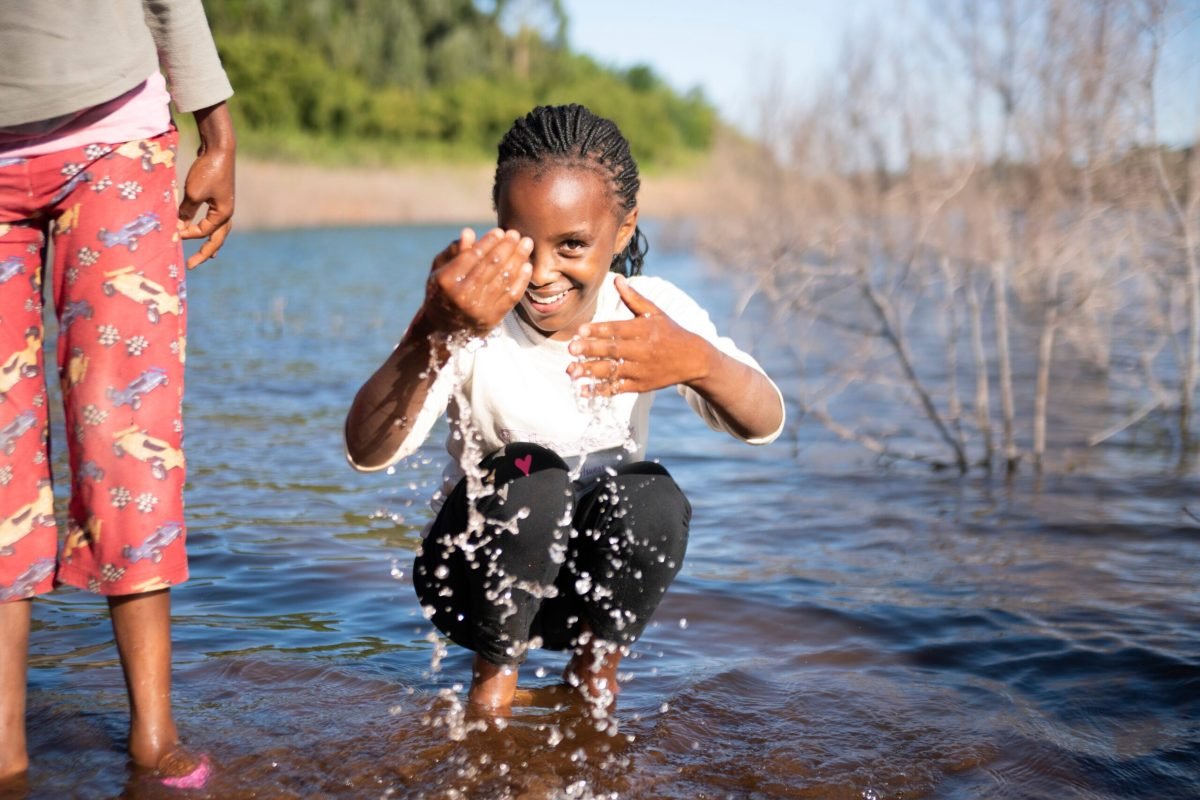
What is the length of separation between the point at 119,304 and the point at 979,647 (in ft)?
7.85

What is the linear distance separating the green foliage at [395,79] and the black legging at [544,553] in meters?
32.8

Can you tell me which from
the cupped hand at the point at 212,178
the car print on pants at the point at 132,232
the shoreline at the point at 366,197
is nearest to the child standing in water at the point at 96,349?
the car print on pants at the point at 132,232

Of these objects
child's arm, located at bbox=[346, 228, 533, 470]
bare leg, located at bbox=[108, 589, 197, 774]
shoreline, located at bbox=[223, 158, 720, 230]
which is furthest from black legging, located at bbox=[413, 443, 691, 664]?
shoreline, located at bbox=[223, 158, 720, 230]

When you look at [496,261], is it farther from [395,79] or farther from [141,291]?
[395,79]

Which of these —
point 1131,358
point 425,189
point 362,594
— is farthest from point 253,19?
point 362,594

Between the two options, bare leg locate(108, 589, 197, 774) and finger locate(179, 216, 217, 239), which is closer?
bare leg locate(108, 589, 197, 774)

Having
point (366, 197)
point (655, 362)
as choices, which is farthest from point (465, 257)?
point (366, 197)

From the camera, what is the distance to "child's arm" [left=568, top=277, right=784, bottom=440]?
2088mm

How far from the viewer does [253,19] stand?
49.3 meters

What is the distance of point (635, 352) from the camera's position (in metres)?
2.12

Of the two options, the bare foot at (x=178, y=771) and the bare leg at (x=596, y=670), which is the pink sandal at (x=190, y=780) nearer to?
the bare foot at (x=178, y=771)

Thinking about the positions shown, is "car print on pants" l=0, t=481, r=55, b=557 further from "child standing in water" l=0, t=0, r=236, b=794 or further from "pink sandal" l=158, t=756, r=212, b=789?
"pink sandal" l=158, t=756, r=212, b=789

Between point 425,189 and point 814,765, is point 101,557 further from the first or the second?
point 425,189

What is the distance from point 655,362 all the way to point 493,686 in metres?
0.96
